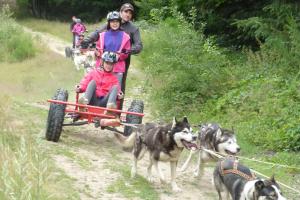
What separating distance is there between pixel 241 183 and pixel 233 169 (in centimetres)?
28

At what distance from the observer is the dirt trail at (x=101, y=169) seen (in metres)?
7.00

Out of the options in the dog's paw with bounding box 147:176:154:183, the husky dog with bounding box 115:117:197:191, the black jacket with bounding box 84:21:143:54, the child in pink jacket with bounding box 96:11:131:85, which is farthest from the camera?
the black jacket with bounding box 84:21:143:54

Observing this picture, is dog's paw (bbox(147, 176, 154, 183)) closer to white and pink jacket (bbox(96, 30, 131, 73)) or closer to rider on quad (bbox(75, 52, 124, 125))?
rider on quad (bbox(75, 52, 124, 125))

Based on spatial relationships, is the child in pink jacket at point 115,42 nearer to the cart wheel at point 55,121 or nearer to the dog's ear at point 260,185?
the cart wheel at point 55,121

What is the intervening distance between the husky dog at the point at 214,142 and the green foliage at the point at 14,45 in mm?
14585

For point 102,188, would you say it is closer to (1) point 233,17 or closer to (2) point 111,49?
(2) point 111,49

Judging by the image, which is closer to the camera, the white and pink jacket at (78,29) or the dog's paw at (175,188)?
the dog's paw at (175,188)

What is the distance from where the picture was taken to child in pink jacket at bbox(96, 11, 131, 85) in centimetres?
943

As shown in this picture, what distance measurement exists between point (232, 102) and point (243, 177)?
5.65m

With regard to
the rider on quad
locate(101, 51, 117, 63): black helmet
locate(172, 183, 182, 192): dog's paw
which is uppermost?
locate(101, 51, 117, 63): black helmet

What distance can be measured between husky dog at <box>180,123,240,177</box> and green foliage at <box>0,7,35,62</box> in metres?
14.6

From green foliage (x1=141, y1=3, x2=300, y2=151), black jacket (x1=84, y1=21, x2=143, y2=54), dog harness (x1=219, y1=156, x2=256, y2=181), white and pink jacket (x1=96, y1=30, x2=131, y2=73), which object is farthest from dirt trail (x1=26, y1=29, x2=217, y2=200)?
green foliage (x1=141, y1=3, x2=300, y2=151)

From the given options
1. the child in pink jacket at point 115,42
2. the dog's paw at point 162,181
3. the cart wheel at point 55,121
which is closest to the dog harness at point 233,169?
the dog's paw at point 162,181

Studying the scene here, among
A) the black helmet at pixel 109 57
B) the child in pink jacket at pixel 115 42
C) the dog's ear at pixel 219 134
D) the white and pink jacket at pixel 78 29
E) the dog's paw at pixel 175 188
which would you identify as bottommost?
the dog's paw at pixel 175 188
